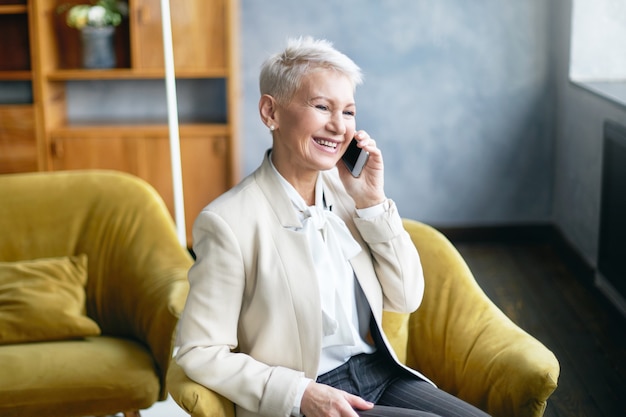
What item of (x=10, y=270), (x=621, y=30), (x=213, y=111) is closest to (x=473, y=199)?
(x=621, y=30)

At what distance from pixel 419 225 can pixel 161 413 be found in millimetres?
1182

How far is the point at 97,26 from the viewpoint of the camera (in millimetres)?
4410

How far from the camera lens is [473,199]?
5.01m

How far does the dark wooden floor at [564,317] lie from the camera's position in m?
3.11

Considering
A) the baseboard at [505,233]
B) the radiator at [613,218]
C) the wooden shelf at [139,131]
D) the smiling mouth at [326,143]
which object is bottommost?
the baseboard at [505,233]

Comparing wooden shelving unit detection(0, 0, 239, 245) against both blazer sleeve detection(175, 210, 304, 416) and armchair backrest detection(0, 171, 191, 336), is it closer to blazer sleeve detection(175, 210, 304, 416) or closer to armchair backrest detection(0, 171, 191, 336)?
armchair backrest detection(0, 171, 191, 336)

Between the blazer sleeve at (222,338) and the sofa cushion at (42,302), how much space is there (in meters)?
0.87

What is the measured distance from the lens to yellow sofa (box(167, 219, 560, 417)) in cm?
196

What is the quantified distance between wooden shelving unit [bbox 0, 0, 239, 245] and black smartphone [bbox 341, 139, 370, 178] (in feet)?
8.08

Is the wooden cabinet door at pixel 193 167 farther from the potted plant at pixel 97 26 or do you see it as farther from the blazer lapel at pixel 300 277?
the blazer lapel at pixel 300 277

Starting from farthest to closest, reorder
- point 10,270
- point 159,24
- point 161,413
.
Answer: point 159,24
point 161,413
point 10,270

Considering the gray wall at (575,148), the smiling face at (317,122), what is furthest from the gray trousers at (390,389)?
the gray wall at (575,148)

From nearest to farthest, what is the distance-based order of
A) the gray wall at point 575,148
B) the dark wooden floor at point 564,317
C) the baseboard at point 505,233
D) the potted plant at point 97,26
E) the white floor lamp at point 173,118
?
the dark wooden floor at point 564,317 → the white floor lamp at point 173,118 → the gray wall at point 575,148 → the potted plant at point 97,26 → the baseboard at point 505,233

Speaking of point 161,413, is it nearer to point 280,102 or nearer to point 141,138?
point 280,102
